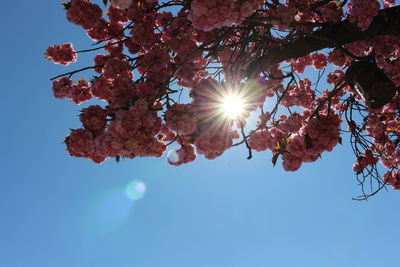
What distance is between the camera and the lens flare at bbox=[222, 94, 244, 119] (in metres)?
2.93

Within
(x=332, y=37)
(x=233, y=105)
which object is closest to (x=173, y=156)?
(x=233, y=105)

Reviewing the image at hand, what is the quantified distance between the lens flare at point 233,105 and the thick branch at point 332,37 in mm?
337

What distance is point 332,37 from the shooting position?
8.96 feet

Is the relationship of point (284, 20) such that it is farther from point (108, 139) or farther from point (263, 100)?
point (108, 139)

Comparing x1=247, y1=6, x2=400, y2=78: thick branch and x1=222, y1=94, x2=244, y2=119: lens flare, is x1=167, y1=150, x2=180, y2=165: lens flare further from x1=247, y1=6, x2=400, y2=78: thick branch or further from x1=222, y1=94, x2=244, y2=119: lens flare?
x1=247, y1=6, x2=400, y2=78: thick branch

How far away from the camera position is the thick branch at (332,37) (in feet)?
8.13

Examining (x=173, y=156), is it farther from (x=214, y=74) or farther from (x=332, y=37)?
(x=332, y=37)

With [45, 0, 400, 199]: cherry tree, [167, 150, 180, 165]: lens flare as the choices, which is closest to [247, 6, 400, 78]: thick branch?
[45, 0, 400, 199]: cherry tree

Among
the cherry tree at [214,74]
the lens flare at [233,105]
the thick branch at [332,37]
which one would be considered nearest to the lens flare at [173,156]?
the cherry tree at [214,74]

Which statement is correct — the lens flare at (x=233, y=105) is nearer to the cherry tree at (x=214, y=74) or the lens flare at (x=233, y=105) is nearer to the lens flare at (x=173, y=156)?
the cherry tree at (x=214, y=74)

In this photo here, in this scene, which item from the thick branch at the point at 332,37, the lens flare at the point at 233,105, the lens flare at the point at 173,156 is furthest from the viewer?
the lens flare at the point at 173,156

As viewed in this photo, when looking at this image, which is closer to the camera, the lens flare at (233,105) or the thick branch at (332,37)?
the thick branch at (332,37)

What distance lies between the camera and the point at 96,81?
3334mm

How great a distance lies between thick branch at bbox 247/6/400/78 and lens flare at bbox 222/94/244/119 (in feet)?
1.11
